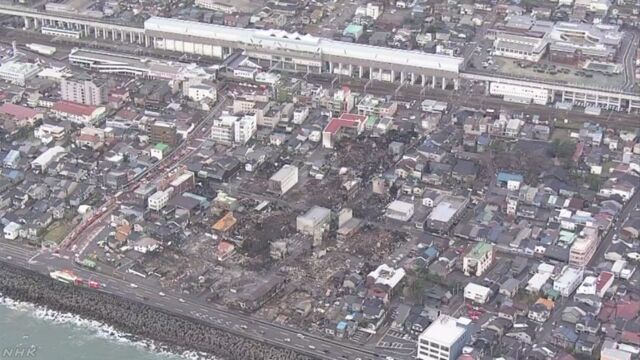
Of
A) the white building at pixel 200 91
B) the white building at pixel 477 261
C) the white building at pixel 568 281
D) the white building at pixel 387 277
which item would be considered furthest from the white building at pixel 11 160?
the white building at pixel 568 281

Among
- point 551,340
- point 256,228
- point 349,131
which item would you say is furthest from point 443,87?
point 551,340

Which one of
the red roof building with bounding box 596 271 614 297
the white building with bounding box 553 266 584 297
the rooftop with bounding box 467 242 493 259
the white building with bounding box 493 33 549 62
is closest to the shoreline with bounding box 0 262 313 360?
the rooftop with bounding box 467 242 493 259

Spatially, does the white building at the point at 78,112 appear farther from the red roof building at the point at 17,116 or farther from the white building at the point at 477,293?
the white building at the point at 477,293

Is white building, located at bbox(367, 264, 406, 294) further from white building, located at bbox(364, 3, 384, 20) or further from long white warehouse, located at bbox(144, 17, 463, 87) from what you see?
white building, located at bbox(364, 3, 384, 20)

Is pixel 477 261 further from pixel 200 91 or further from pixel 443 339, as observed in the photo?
pixel 200 91

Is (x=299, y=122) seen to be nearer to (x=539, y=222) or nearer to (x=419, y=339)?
(x=539, y=222)

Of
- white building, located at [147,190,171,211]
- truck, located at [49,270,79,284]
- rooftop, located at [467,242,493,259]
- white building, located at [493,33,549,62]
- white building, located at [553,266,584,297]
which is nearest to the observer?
white building, located at [553,266,584,297]
